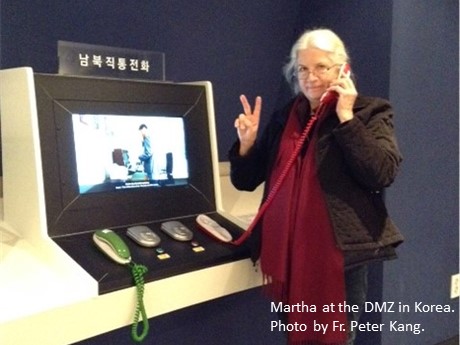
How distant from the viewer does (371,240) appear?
55.9 inches

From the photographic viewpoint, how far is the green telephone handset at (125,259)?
1182 mm

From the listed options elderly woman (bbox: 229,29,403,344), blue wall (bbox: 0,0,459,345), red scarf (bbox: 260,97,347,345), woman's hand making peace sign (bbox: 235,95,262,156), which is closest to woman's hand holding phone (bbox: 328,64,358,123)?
elderly woman (bbox: 229,29,403,344)

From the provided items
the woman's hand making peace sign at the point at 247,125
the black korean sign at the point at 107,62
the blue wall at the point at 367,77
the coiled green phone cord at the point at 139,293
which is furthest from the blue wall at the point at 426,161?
the coiled green phone cord at the point at 139,293

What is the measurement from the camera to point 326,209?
1.42 m

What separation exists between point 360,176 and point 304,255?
0.26m

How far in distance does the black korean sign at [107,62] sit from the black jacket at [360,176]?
56 centimetres

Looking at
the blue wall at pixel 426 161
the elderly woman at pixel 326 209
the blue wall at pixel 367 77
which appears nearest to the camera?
the elderly woman at pixel 326 209

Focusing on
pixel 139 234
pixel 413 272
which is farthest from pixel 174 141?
pixel 413 272

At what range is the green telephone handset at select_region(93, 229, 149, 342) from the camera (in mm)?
1182

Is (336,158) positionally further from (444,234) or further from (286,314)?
(444,234)

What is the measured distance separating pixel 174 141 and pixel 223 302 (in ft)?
2.84

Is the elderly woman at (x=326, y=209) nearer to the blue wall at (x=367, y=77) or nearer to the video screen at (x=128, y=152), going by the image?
the video screen at (x=128, y=152)

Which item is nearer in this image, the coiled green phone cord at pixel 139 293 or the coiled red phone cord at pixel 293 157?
the coiled green phone cord at pixel 139 293

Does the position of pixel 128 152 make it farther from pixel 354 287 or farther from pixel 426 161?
pixel 426 161
